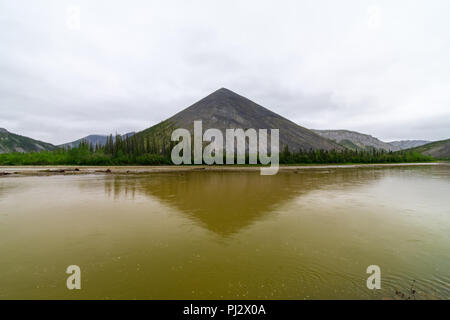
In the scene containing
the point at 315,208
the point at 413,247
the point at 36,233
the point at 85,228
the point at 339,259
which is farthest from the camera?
the point at 315,208

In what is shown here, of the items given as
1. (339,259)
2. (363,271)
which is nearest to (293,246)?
(339,259)

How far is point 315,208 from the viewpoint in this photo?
680 inches

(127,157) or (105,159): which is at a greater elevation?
(127,157)

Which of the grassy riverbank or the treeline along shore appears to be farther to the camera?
the treeline along shore

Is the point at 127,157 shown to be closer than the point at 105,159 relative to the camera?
No

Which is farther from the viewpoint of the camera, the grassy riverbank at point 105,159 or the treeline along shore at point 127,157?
the treeline along shore at point 127,157

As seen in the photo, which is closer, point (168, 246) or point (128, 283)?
point (128, 283)

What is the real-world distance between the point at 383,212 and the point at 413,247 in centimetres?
733
